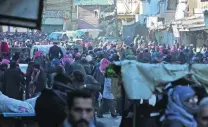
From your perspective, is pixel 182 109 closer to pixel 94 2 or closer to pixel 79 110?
pixel 79 110

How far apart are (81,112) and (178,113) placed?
1604 millimetres

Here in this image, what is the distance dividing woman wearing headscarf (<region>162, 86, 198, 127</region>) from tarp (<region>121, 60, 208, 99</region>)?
136 centimetres

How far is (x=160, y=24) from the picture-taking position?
2066 inches

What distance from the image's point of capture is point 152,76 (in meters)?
7.40

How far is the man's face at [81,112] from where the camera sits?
168 inches

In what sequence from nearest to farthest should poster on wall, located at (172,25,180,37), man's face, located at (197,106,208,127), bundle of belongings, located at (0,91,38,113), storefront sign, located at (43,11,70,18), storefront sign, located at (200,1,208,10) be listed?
man's face, located at (197,106,208,127) < bundle of belongings, located at (0,91,38,113) < storefront sign, located at (200,1,208,10) < poster on wall, located at (172,25,180,37) < storefront sign, located at (43,11,70,18)

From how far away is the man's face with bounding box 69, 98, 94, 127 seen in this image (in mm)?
4270

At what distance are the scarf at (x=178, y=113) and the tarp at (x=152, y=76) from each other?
4.14 feet

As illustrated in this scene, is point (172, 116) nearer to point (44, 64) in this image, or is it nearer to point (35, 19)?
point (35, 19)

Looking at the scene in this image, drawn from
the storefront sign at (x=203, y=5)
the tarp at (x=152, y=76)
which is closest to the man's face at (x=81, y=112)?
the tarp at (x=152, y=76)

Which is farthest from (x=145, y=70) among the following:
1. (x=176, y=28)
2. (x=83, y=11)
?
(x=83, y=11)

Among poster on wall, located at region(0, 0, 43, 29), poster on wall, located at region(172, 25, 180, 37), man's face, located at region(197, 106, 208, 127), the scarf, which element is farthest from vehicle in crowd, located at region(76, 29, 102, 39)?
man's face, located at region(197, 106, 208, 127)

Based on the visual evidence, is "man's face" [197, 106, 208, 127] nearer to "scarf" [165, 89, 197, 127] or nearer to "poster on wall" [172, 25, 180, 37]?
"scarf" [165, 89, 197, 127]

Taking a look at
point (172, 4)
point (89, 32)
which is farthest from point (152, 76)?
point (89, 32)
